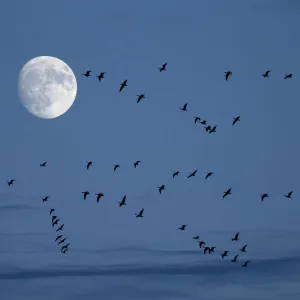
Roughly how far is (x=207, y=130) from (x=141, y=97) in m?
9.84

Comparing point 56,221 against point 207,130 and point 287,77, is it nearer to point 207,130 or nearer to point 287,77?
point 207,130

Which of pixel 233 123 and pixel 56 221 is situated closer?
pixel 233 123

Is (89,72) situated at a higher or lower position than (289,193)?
higher

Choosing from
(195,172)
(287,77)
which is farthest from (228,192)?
(287,77)

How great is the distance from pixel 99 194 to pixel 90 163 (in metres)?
6.10

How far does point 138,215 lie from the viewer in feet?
477

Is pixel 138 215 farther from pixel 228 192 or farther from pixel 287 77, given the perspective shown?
pixel 287 77

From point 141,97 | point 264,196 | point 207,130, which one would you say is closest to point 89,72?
point 141,97

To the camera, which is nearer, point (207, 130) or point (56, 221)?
point (207, 130)

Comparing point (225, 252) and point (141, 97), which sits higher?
point (141, 97)

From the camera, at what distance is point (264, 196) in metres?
156

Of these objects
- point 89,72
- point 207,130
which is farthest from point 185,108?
point 89,72

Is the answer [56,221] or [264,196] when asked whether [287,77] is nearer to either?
[264,196]

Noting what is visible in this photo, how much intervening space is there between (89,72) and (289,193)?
31.1 m
